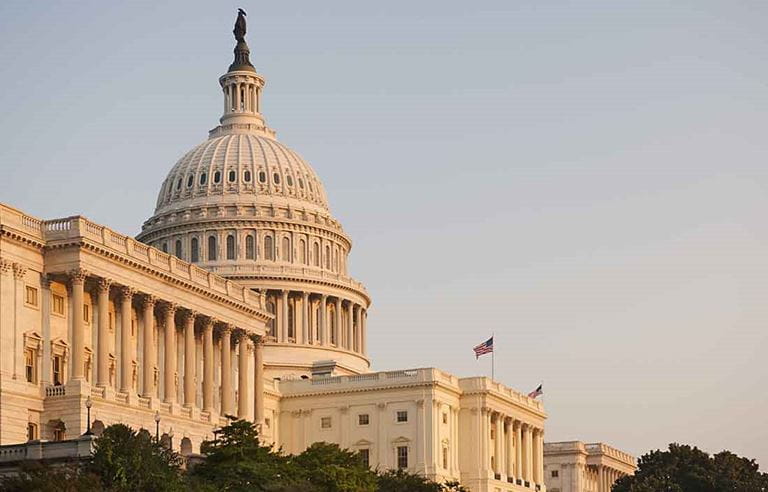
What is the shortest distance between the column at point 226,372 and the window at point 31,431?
89.6ft

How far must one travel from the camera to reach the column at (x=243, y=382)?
142 metres

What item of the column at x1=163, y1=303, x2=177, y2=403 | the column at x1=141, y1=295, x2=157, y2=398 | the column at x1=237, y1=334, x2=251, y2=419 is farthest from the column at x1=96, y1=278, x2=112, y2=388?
the column at x1=237, y1=334, x2=251, y2=419

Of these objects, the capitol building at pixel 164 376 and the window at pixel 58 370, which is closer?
the capitol building at pixel 164 376

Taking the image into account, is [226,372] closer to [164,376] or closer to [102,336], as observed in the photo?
[164,376]

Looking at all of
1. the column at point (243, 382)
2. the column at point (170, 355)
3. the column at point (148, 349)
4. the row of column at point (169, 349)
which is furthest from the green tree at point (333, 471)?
the column at point (243, 382)

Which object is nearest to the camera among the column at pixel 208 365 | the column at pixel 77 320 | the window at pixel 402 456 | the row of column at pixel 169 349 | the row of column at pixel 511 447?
the column at pixel 77 320

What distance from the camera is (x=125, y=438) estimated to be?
9050 centimetres

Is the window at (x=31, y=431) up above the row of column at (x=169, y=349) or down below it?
below

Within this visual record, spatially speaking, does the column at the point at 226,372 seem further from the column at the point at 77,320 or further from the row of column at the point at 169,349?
the column at the point at 77,320

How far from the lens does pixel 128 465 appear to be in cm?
8875

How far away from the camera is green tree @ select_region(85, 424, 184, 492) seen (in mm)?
88250

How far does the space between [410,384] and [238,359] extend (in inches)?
1372

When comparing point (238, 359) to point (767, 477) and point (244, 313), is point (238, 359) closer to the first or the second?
point (244, 313)

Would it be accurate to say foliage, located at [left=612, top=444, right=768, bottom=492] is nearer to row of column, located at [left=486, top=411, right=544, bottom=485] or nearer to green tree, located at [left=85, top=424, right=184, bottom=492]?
row of column, located at [left=486, top=411, right=544, bottom=485]
